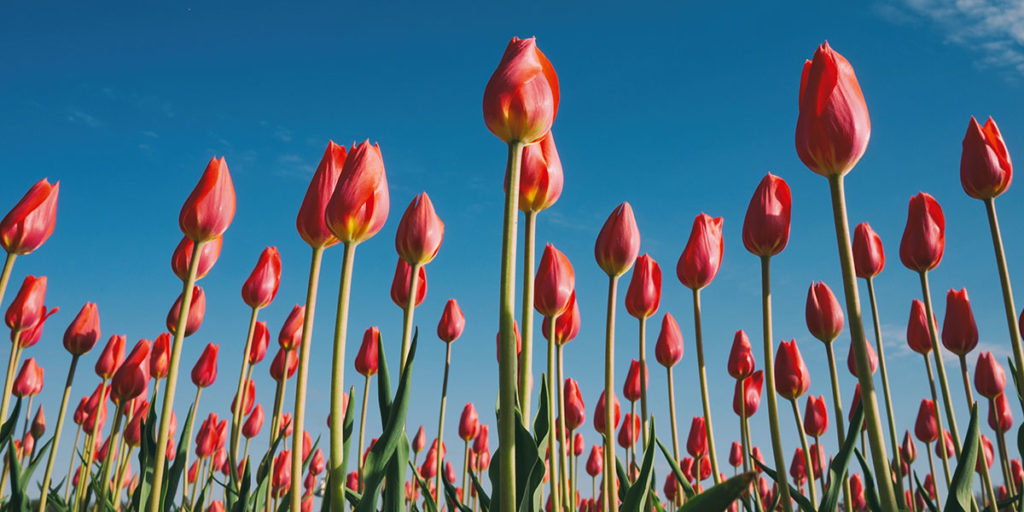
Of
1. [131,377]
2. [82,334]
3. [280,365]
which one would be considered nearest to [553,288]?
[131,377]

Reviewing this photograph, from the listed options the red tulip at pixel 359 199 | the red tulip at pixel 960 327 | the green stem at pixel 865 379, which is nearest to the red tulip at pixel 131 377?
the red tulip at pixel 359 199

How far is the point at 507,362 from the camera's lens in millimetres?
1348

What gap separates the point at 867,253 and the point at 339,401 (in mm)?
2679

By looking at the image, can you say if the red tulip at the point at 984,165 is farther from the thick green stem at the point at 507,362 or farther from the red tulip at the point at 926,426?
the red tulip at the point at 926,426

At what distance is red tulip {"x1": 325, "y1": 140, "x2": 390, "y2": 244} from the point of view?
176 cm

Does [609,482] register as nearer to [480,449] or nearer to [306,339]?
[306,339]

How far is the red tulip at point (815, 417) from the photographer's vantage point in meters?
5.08

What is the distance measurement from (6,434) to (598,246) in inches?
121

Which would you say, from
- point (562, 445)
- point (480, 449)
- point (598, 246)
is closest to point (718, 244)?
point (598, 246)

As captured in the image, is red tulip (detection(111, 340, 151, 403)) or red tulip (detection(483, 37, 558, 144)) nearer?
red tulip (detection(483, 37, 558, 144))

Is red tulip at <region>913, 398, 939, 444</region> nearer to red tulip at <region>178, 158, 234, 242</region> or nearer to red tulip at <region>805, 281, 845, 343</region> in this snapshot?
red tulip at <region>805, 281, 845, 343</region>

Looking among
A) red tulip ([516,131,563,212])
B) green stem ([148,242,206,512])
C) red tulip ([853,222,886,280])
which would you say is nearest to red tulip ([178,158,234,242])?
green stem ([148,242,206,512])

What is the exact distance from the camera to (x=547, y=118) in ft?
5.49

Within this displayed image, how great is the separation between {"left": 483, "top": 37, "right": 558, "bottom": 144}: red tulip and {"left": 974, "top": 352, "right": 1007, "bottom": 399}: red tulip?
3.89m
